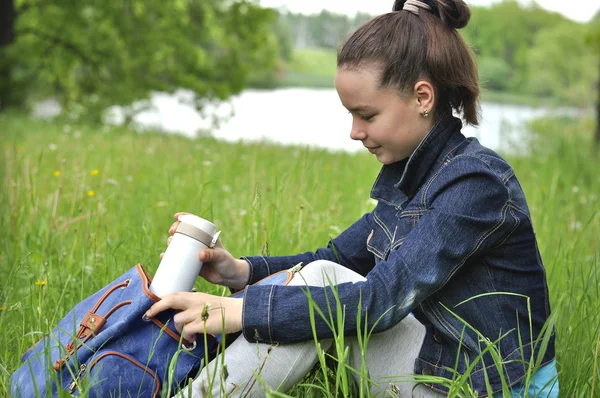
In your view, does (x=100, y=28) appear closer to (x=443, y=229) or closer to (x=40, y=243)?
(x=40, y=243)

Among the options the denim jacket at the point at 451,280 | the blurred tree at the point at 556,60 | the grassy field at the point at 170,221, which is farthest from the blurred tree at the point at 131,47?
the blurred tree at the point at 556,60

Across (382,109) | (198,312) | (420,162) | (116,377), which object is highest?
(382,109)

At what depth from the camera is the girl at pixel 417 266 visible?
1640mm

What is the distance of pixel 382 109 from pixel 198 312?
677mm

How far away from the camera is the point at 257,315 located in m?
1.64

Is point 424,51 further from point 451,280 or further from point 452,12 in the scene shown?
point 451,280

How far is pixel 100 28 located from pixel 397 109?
475 inches

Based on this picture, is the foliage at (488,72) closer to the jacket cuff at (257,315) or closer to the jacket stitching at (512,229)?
the jacket stitching at (512,229)

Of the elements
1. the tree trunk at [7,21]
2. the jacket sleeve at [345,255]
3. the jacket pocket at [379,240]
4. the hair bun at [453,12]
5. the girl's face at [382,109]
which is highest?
the tree trunk at [7,21]

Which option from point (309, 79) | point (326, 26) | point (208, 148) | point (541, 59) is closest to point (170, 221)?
point (326, 26)

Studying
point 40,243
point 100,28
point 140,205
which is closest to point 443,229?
point 40,243

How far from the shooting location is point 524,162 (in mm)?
6984

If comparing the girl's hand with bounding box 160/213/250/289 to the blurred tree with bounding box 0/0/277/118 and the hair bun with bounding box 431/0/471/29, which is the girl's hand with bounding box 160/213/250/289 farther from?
the blurred tree with bounding box 0/0/277/118

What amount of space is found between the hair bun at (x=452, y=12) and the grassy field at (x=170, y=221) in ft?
2.35
